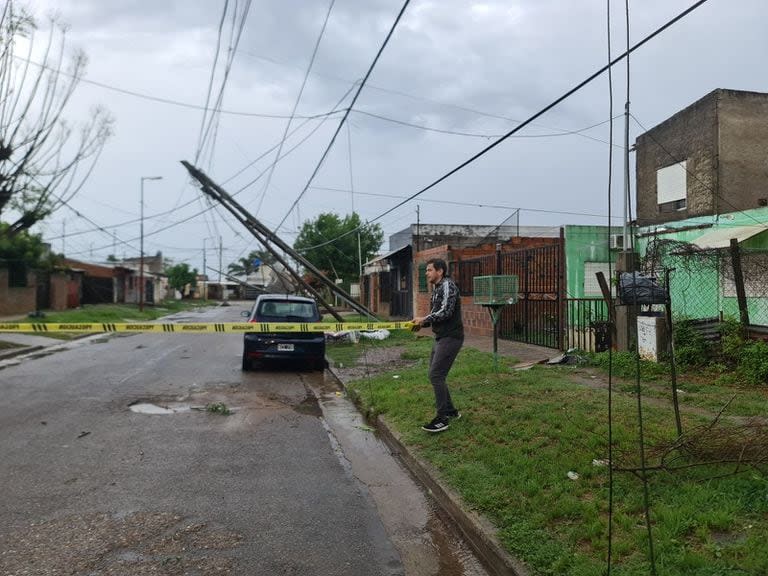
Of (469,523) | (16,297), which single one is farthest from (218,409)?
(16,297)

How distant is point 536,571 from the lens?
3.36m

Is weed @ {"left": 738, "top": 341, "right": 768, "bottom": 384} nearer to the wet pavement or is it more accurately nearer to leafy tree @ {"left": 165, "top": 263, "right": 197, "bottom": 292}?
the wet pavement

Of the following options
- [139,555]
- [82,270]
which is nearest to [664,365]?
[139,555]

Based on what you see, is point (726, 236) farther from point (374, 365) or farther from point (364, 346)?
point (364, 346)

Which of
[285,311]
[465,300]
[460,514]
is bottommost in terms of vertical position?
[460,514]

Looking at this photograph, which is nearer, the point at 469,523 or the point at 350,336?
the point at 469,523

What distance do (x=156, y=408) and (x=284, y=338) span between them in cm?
404

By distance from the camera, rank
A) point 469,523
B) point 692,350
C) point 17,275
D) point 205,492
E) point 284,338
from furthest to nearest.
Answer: point 17,275, point 284,338, point 692,350, point 205,492, point 469,523

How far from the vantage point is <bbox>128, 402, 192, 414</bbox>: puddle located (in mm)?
8344

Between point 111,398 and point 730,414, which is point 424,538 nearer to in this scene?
point 730,414

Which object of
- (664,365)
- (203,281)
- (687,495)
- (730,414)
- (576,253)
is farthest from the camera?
(203,281)

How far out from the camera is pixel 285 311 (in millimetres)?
12695

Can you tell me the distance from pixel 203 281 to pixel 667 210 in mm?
72511

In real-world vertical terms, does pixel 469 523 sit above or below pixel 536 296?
below
